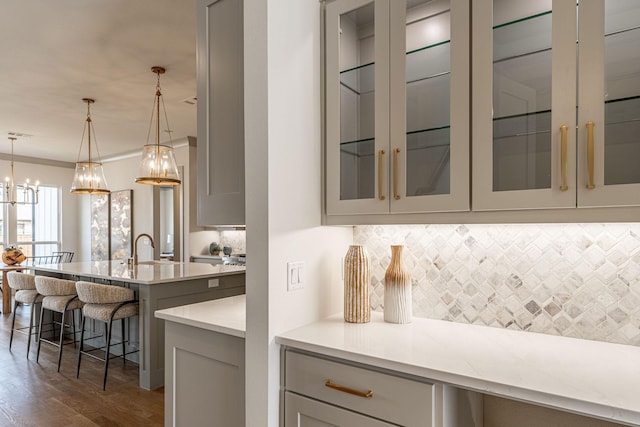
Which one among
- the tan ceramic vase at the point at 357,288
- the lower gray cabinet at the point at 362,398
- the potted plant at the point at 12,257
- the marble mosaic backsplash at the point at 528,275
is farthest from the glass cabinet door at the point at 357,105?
the potted plant at the point at 12,257

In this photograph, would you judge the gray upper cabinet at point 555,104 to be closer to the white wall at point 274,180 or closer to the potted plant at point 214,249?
the white wall at point 274,180

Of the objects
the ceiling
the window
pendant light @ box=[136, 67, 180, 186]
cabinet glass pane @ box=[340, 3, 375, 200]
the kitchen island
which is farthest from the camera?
the window

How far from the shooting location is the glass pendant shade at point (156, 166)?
3838 mm

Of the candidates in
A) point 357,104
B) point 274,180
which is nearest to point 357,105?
point 357,104

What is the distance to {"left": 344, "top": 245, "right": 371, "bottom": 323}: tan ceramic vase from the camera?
172 centimetres

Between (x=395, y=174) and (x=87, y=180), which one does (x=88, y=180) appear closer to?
(x=87, y=180)

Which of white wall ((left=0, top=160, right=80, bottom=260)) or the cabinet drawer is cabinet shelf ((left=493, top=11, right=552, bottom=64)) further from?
white wall ((left=0, top=160, right=80, bottom=260))

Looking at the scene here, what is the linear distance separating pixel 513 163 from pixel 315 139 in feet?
2.66

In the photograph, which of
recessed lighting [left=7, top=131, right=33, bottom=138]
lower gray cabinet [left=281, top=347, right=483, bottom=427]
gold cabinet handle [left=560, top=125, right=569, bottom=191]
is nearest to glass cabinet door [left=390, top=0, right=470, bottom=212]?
gold cabinet handle [left=560, top=125, right=569, bottom=191]

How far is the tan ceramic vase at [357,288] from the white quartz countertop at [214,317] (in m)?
0.46

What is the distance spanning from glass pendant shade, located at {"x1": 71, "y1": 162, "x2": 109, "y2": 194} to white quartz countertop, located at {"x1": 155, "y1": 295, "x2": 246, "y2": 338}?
3.48 meters

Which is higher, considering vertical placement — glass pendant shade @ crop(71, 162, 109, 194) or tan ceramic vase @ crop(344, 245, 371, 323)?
glass pendant shade @ crop(71, 162, 109, 194)

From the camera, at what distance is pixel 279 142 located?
1.58 meters

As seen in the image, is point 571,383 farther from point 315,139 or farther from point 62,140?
point 62,140
